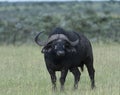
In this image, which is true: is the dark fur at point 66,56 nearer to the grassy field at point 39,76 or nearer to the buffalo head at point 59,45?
the buffalo head at point 59,45

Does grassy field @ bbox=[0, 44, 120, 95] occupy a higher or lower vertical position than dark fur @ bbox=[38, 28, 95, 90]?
lower

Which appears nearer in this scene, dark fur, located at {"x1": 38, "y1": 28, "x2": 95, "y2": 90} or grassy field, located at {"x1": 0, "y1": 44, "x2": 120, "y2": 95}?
grassy field, located at {"x1": 0, "y1": 44, "x2": 120, "y2": 95}

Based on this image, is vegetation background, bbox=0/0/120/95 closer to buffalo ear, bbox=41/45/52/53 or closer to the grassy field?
the grassy field

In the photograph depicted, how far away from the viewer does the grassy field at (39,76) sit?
14.5m

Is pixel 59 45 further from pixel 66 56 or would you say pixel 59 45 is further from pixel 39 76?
pixel 39 76

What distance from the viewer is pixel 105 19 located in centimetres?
3781

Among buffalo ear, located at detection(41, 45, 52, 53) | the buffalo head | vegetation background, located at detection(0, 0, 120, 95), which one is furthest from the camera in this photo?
vegetation background, located at detection(0, 0, 120, 95)

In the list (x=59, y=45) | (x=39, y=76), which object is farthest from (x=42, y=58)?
(x=59, y=45)

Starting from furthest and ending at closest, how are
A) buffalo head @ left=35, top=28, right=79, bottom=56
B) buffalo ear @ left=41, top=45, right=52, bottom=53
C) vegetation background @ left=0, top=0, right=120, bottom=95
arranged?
1. vegetation background @ left=0, top=0, right=120, bottom=95
2. buffalo ear @ left=41, top=45, right=52, bottom=53
3. buffalo head @ left=35, top=28, right=79, bottom=56

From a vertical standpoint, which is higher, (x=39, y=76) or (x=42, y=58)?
(x=39, y=76)

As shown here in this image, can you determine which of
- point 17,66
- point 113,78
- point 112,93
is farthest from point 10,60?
point 112,93

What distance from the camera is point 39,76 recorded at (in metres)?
17.7

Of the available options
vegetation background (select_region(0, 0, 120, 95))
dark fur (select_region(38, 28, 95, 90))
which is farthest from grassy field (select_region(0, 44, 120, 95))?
dark fur (select_region(38, 28, 95, 90))

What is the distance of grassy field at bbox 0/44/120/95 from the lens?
14477 millimetres
